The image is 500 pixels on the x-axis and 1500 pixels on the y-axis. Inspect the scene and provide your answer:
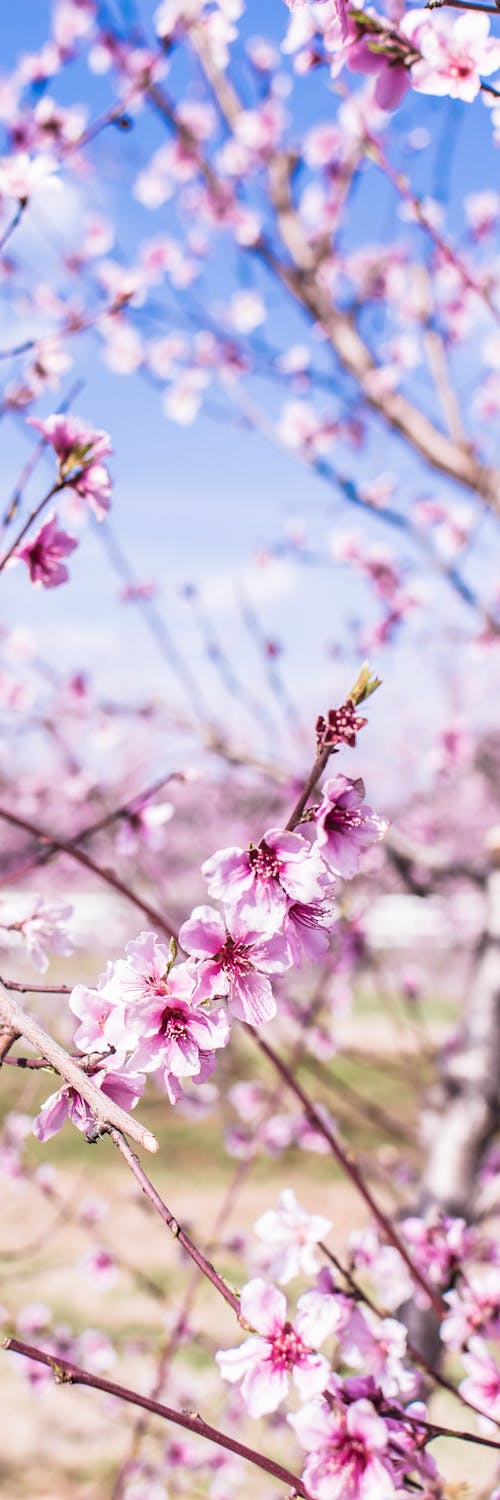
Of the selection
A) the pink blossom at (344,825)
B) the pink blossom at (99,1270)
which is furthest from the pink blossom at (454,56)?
the pink blossom at (99,1270)

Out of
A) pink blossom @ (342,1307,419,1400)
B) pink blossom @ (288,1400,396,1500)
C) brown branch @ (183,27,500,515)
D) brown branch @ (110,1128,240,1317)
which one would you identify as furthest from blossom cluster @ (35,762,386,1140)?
brown branch @ (183,27,500,515)

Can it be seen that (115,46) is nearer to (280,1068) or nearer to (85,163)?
(85,163)

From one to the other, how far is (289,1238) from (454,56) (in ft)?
5.80

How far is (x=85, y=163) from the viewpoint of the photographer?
243 inches

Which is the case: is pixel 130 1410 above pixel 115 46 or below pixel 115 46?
below

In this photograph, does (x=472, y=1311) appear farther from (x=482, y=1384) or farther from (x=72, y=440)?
(x=72, y=440)

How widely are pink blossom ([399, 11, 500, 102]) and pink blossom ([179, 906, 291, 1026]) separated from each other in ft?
3.59

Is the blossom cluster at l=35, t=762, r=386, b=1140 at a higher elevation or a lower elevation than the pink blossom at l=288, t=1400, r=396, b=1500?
higher

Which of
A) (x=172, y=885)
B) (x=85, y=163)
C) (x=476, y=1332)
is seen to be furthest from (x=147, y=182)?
(x=172, y=885)

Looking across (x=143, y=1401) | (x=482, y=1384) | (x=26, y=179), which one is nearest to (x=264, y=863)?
(x=143, y=1401)

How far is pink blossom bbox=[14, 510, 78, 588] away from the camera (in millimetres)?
1646

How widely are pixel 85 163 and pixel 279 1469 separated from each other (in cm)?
667

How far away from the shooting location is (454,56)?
139 cm

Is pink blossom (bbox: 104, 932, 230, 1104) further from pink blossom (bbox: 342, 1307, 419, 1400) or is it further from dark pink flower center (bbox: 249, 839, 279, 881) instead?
pink blossom (bbox: 342, 1307, 419, 1400)
